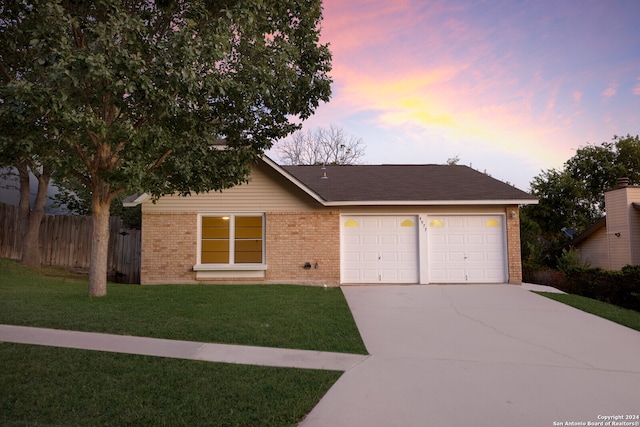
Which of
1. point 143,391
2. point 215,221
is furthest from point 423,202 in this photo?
point 143,391

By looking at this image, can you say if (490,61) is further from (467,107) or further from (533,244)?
(533,244)

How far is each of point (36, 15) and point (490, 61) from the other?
41.1 ft

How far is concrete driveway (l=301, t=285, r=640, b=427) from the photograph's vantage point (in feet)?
13.0

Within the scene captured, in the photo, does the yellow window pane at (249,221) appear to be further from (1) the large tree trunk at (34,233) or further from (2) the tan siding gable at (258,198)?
(1) the large tree trunk at (34,233)

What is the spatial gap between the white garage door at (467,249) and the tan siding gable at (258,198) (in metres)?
4.15

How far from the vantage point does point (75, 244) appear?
15469mm

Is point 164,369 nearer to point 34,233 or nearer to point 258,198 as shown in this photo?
point 258,198

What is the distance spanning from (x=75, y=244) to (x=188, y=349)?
41.2ft

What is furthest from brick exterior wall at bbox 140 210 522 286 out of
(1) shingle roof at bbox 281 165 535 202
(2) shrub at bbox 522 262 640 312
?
(2) shrub at bbox 522 262 640 312

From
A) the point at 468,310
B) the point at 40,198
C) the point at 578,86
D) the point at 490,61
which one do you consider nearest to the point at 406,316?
the point at 468,310

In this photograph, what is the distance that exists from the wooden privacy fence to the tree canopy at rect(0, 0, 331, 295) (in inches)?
258

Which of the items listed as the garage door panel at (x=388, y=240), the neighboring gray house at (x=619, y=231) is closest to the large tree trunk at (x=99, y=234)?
the garage door panel at (x=388, y=240)

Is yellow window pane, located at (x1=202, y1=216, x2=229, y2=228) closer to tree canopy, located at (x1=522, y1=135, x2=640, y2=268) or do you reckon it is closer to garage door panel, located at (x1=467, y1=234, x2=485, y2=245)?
garage door panel, located at (x1=467, y1=234, x2=485, y2=245)

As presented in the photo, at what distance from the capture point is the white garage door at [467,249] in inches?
504
